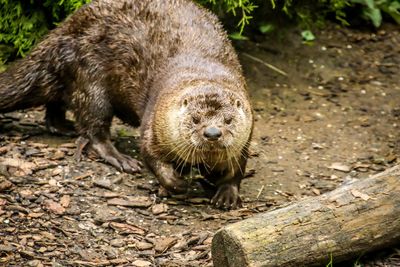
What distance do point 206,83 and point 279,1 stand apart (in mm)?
2816

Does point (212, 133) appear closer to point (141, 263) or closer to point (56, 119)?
point (141, 263)

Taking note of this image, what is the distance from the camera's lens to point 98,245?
5043mm

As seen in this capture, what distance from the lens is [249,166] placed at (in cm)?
657

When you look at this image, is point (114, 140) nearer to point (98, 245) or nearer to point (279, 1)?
point (98, 245)

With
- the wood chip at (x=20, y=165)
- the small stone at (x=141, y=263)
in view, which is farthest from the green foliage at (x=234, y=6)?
the small stone at (x=141, y=263)

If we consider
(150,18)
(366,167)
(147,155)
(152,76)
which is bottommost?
(366,167)

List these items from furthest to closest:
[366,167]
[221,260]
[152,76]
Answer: [366,167] → [152,76] → [221,260]

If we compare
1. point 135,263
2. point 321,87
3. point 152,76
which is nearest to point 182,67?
point 152,76

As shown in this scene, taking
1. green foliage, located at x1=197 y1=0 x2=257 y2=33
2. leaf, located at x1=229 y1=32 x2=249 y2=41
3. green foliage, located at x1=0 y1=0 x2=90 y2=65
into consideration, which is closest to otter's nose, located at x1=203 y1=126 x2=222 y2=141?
green foliage, located at x1=197 y1=0 x2=257 y2=33

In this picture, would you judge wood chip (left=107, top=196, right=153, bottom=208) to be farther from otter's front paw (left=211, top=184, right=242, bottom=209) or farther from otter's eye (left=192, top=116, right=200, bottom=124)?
otter's eye (left=192, top=116, right=200, bottom=124)

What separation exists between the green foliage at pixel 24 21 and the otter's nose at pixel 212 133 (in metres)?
2.61

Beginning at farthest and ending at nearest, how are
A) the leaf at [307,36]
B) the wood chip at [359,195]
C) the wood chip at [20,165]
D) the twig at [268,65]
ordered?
1. the leaf at [307,36]
2. the twig at [268,65]
3. the wood chip at [20,165]
4. the wood chip at [359,195]

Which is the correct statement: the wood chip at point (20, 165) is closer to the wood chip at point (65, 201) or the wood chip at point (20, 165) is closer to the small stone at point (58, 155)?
the small stone at point (58, 155)

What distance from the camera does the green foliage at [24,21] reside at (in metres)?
7.43
